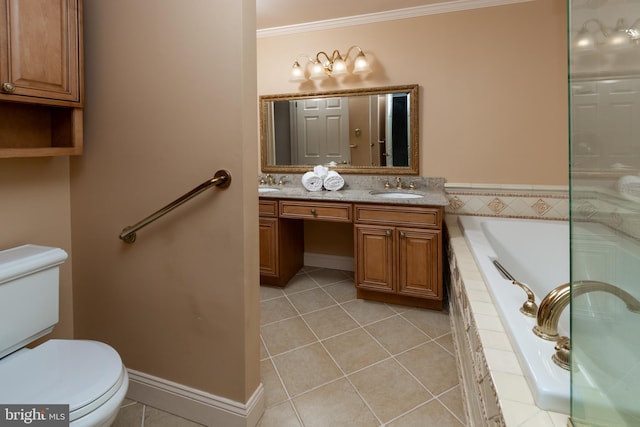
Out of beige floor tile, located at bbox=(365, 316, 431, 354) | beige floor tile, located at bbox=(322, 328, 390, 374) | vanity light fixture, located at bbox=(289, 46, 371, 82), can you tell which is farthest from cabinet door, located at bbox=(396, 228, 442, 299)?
vanity light fixture, located at bbox=(289, 46, 371, 82)

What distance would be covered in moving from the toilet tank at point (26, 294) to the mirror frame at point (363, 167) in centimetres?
217

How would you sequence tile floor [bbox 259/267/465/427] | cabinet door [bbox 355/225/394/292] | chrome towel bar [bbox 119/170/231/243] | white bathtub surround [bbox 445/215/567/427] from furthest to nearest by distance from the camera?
1. cabinet door [bbox 355/225/394/292]
2. tile floor [bbox 259/267/465/427]
3. chrome towel bar [bbox 119/170/231/243]
4. white bathtub surround [bbox 445/215/567/427]

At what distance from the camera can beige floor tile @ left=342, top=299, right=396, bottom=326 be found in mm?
2391

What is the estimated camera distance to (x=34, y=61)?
4.11 ft

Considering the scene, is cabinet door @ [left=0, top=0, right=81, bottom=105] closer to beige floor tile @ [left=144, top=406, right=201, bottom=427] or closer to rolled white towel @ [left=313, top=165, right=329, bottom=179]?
beige floor tile @ [left=144, top=406, right=201, bottom=427]

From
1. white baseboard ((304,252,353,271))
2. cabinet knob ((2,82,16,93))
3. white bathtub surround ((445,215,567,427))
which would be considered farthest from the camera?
white baseboard ((304,252,353,271))

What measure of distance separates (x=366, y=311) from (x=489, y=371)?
1.52m

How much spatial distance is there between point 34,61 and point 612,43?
5.51ft

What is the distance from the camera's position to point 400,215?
2455 millimetres

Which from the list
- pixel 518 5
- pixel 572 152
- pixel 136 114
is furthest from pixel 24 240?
pixel 518 5

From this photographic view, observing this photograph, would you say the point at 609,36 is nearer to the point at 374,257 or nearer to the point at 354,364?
the point at 354,364

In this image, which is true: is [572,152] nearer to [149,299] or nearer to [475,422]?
[475,422]

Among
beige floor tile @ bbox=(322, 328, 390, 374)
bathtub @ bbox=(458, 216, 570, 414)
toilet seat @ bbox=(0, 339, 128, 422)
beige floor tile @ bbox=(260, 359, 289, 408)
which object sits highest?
bathtub @ bbox=(458, 216, 570, 414)

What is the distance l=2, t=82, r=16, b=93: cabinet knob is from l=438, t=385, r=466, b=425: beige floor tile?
81.9 inches
